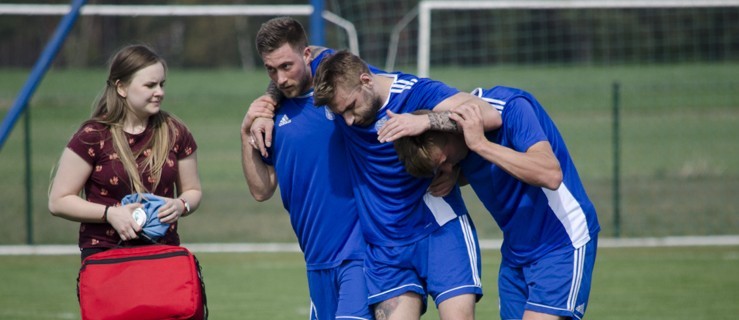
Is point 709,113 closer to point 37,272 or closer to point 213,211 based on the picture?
point 213,211

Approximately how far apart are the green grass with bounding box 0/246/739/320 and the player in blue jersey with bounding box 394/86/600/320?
366 cm

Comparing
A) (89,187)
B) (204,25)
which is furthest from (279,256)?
(204,25)

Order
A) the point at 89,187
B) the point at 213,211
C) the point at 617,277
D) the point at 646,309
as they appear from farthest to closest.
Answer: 1. the point at 213,211
2. the point at 617,277
3. the point at 646,309
4. the point at 89,187

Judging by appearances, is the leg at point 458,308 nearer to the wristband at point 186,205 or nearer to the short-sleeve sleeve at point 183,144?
the wristband at point 186,205

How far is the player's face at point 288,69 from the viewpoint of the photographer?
4934mm

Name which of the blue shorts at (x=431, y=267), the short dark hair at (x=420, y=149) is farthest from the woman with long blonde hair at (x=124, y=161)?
the short dark hair at (x=420, y=149)

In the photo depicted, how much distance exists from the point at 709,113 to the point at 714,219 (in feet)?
44.3

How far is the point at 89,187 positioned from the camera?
4.88m

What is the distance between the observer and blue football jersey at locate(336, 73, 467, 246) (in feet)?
15.9

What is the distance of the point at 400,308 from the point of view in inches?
193

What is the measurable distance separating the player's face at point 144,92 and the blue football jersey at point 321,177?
64 centimetres

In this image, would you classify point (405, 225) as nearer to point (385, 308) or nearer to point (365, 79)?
point (385, 308)

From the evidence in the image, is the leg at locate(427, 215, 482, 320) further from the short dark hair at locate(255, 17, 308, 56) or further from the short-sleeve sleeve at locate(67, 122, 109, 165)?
the short-sleeve sleeve at locate(67, 122, 109, 165)

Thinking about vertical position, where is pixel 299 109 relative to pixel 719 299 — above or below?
above
